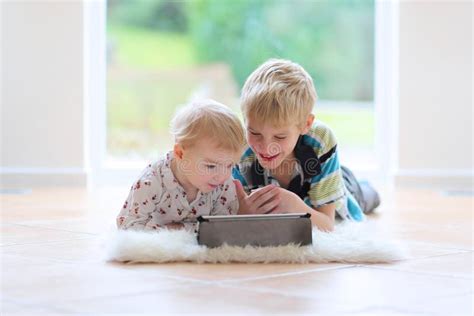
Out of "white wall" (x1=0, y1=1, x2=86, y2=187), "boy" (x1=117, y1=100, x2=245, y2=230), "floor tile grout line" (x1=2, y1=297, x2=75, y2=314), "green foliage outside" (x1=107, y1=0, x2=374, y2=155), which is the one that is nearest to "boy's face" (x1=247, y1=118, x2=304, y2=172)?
"boy" (x1=117, y1=100, x2=245, y2=230)

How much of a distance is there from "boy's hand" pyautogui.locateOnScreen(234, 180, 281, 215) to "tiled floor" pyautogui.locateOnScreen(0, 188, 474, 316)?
0.33 meters

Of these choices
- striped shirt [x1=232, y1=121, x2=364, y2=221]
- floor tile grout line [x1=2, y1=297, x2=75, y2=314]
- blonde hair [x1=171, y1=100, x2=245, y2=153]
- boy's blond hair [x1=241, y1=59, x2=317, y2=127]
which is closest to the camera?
floor tile grout line [x1=2, y1=297, x2=75, y2=314]

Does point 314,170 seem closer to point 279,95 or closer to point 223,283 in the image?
point 279,95

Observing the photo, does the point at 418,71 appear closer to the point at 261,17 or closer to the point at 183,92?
the point at 261,17

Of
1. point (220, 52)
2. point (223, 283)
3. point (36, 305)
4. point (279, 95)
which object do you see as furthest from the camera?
point (220, 52)

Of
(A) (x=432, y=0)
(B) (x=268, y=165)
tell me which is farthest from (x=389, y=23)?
(B) (x=268, y=165)

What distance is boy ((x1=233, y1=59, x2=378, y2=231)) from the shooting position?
1.90 metres

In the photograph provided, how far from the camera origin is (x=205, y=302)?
1.23 m

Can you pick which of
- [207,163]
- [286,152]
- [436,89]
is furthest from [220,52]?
[207,163]

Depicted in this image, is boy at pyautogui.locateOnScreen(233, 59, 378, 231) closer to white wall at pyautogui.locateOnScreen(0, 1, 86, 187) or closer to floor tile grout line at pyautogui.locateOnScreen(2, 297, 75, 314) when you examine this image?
floor tile grout line at pyautogui.locateOnScreen(2, 297, 75, 314)

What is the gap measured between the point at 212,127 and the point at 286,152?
24cm

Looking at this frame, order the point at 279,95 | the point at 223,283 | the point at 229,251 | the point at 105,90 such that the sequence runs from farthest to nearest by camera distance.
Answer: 1. the point at 105,90
2. the point at 279,95
3. the point at 229,251
4. the point at 223,283

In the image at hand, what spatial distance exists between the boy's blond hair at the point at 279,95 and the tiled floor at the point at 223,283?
0.42 m

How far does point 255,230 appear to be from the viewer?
1.67 meters
